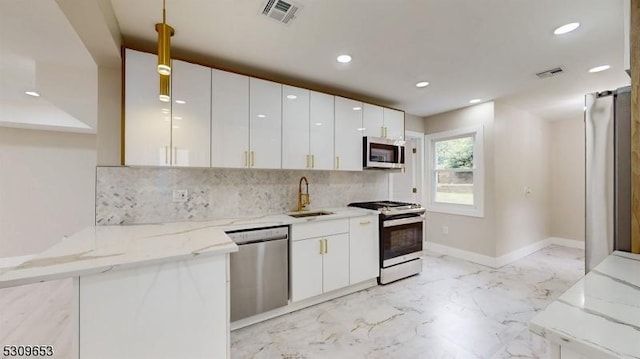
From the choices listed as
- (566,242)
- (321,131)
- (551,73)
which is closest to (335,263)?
(321,131)

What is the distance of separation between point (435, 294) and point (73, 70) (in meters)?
4.45

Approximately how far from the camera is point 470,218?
4051mm

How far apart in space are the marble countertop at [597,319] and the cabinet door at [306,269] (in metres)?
2.01

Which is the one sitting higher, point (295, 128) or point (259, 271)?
point (295, 128)

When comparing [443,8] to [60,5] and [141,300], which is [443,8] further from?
[141,300]

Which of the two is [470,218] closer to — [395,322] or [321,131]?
[395,322]

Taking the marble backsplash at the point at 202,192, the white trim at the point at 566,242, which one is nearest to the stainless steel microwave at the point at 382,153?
the marble backsplash at the point at 202,192

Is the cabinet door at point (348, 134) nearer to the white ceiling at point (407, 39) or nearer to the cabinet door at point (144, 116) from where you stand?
the white ceiling at point (407, 39)

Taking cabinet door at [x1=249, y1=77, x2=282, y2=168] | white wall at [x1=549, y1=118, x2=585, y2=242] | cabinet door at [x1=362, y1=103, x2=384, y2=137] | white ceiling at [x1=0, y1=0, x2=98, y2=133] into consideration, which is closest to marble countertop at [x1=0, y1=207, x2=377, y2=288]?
cabinet door at [x1=249, y1=77, x2=282, y2=168]

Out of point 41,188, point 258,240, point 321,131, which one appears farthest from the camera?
point 41,188

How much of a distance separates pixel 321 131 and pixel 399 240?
1720mm

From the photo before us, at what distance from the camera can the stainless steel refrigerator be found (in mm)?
1459

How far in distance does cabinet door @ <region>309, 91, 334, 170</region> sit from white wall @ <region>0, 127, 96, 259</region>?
13.5ft

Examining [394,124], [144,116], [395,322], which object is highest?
[394,124]
